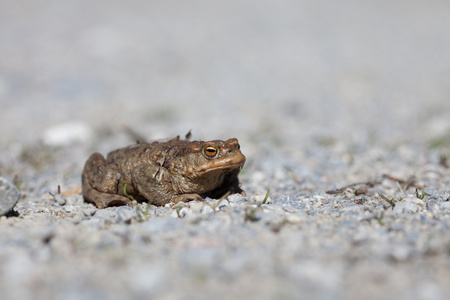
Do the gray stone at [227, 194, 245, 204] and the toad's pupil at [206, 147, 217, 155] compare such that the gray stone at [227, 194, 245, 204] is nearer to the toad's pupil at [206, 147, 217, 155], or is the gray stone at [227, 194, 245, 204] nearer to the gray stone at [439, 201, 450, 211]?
the toad's pupil at [206, 147, 217, 155]

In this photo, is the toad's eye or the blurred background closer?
the toad's eye

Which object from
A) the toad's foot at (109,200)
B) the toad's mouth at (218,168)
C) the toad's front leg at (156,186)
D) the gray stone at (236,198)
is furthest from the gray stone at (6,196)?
the gray stone at (236,198)

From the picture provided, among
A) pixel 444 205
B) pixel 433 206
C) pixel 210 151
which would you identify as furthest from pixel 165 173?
pixel 444 205

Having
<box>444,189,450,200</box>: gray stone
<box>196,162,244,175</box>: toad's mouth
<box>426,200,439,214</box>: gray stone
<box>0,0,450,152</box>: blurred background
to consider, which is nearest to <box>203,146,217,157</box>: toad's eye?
<box>196,162,244,175</box>: toad's mouth

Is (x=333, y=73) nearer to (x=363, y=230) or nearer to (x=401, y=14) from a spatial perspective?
(x=401, y=14)

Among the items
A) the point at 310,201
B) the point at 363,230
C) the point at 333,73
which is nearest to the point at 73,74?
the point at 333,73

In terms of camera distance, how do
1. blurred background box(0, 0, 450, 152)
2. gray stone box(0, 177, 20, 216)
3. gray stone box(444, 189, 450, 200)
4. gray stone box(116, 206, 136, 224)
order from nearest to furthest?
gray stone box(116, 206, 136, 224)
gray stone box(0, 177, 20, 216)
gray stone box(444, 189, 450, 200)
blurred background box(0, 0, 450, 152)
